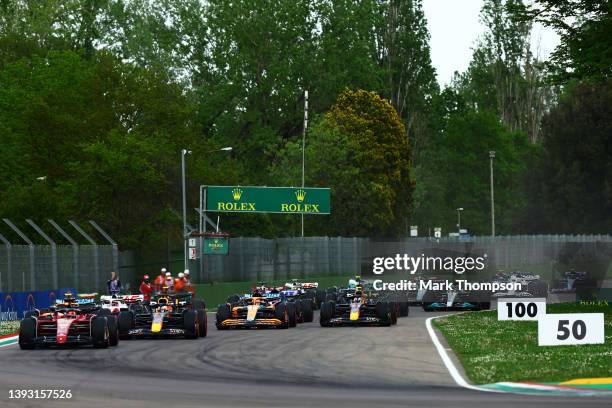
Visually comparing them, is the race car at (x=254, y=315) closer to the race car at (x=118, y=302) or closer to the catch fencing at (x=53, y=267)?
the race car at (x=118, y=302)

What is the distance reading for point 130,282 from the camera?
171 feet

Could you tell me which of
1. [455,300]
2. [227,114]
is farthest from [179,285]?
[227,114]

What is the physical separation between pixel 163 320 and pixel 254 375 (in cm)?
1099

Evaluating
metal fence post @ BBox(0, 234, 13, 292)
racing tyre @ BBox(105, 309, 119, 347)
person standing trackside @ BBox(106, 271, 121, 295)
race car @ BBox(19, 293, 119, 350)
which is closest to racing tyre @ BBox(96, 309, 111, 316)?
race car @ BBox(19, 293, 119, 350)

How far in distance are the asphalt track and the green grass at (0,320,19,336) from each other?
498 cm

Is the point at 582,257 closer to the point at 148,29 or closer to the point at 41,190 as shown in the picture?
the point at 41,190

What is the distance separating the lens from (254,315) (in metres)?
35.2

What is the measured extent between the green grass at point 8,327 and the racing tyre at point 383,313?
984 centimetres

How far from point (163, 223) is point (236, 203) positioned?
1119 centimetres

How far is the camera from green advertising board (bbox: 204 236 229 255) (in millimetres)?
A: 53906

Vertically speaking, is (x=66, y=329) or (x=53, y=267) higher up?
(x=53, y=267)

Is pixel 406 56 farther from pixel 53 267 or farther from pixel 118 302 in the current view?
pixel 118 302

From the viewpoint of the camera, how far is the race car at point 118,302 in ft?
109

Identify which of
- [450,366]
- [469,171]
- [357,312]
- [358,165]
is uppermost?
[469,171]
